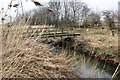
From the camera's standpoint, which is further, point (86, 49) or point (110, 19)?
point (110, 19)

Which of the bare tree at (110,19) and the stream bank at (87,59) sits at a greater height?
the bare tree at (110,19)

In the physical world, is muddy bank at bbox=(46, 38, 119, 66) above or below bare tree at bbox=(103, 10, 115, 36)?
below

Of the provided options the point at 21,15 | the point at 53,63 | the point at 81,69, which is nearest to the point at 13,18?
the point at 21,15

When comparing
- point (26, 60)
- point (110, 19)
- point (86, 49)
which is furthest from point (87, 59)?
point (110, 19)

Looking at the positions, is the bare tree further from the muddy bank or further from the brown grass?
the brown grass

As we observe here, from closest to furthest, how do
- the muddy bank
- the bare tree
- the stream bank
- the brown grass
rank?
the brown grass → the stream bank → the muddy bank → the bare tree

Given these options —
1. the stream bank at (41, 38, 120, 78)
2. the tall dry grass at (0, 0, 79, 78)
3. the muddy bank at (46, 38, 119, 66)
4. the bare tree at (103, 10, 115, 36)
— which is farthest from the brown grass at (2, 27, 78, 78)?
the bare tree at (103, 10, 115, 36)

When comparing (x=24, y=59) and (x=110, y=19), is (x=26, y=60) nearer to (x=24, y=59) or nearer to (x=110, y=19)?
(x=24, y=59)

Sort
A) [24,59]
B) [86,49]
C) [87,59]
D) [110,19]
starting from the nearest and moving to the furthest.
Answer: [24,59], [87,59], [86,49], [110,19]

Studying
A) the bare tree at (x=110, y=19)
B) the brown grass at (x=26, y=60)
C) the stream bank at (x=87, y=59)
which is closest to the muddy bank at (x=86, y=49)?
the stream bank at (x=87, y=59)

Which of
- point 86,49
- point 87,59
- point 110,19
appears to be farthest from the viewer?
point 110,19

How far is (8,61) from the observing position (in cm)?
226

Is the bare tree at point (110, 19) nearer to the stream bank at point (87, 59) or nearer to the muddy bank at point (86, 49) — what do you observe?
the muddy bank at point (86, 49)

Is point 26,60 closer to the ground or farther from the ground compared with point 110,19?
closer to the ground
